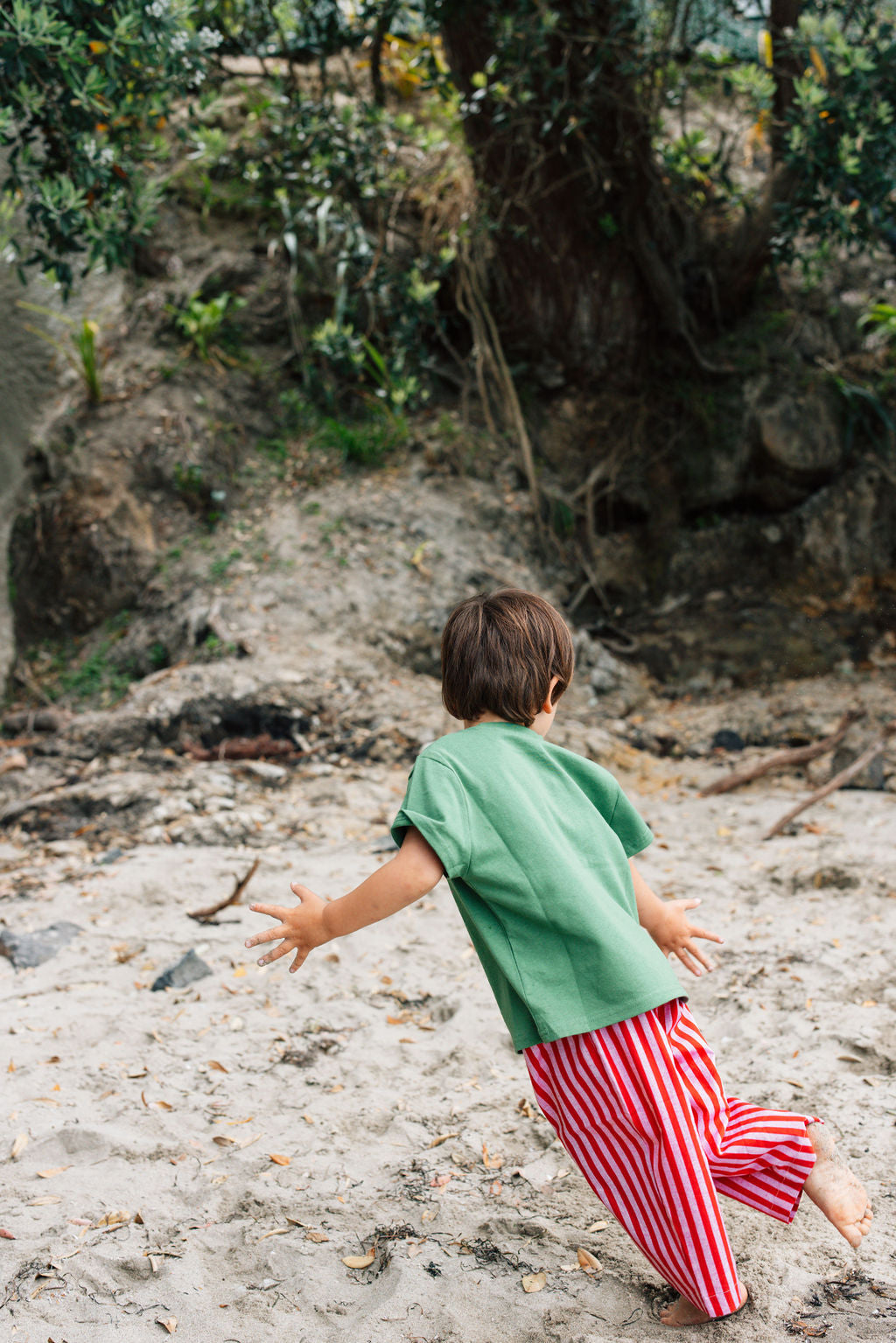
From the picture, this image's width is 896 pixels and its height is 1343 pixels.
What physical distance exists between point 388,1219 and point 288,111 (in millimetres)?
6785

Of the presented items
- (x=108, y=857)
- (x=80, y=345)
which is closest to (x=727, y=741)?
(x=108, y=857)

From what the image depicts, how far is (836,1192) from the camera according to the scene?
145 centimetres

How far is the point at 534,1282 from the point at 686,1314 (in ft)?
0.90

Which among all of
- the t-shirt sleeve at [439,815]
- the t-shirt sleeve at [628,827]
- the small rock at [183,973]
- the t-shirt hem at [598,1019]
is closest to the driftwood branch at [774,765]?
the small rock at [183,973]

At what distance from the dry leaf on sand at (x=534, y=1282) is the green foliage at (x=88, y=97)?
3540 mm

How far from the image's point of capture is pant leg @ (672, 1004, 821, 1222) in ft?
4.79

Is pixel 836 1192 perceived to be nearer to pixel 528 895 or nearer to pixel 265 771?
pixel 528 895

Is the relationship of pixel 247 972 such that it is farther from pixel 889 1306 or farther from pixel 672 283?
pixel 672 283

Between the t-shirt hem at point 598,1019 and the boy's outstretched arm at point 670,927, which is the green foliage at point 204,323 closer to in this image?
the boy's outstretched arm at point 670,927

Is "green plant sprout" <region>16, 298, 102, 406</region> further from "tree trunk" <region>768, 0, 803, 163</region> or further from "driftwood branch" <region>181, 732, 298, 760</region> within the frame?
"tree trunk" <region>768, 0, 803, 163</region>

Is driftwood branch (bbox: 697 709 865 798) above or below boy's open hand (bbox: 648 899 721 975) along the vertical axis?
below

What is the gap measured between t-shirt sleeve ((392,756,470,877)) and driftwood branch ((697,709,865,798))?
333 centimetres

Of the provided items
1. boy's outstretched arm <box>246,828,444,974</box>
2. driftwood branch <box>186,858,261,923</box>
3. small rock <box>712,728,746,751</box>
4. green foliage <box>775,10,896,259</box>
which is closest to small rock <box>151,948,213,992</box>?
driftwood branch <box>186,858,261,923</box>

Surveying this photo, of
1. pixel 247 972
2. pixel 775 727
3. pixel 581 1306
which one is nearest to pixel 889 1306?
pixel 581 1306
